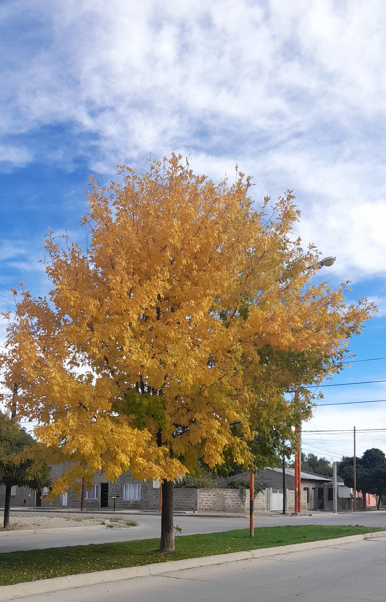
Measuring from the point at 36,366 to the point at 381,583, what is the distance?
7234 millimetres

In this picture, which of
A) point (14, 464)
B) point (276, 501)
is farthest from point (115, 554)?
point (276, 501)

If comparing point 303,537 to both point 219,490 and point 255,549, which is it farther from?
point 219,490

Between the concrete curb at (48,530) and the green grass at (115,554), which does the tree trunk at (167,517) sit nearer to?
the green grass at (115,554)

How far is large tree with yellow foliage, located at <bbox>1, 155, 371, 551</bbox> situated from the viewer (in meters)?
10.5

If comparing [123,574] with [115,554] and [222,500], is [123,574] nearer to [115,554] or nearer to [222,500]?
[115,554]

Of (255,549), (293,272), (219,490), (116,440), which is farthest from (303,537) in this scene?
(219,490)

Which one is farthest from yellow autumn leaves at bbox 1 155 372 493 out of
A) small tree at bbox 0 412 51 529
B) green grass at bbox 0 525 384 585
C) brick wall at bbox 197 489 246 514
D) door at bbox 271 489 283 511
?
door at bbox 271 489 283 511

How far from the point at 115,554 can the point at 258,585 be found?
4662 mm

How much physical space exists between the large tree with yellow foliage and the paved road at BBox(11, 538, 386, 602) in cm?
179

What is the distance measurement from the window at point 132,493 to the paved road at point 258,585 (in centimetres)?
3363

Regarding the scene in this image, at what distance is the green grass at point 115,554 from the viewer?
10.8 m

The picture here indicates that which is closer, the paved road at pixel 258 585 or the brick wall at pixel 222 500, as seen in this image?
the paved road at pixel 258 585

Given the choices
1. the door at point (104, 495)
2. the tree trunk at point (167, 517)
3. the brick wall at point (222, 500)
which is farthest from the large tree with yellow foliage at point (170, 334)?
the door at point (104, 495)

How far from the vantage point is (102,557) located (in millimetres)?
13000
